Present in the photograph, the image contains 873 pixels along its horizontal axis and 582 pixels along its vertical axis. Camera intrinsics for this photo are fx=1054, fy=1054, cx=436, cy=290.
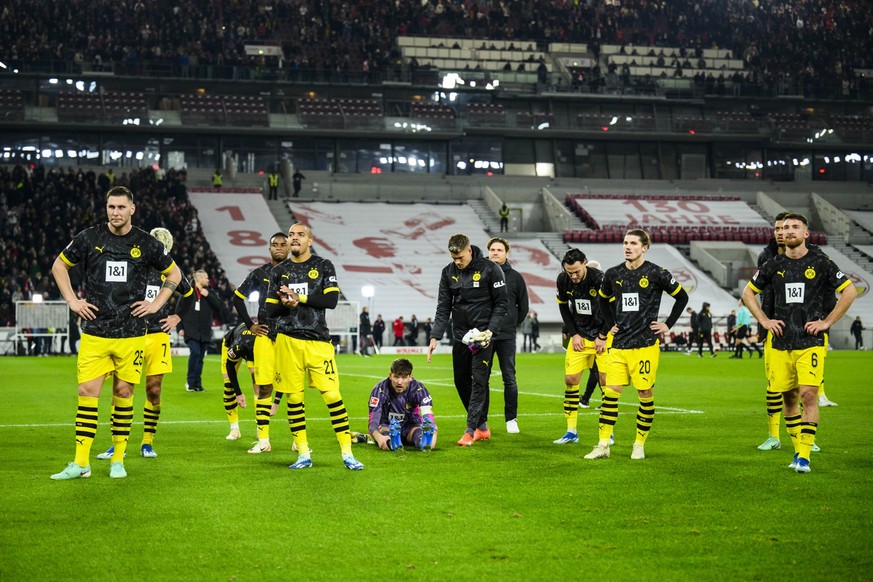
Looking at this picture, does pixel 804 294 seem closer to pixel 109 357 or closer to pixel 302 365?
pixel 302 365

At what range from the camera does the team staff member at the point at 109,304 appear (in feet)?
30.8

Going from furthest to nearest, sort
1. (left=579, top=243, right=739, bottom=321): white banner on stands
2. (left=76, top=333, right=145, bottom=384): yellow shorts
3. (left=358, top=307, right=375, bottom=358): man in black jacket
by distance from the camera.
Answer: (left=579, top=243, right=739, bottom=321): white banner on stands < (left=358, top=307, right=375, bottom=358): man in black jacket < (left=76, top=333, right=145, bottom=384): yellow shorts

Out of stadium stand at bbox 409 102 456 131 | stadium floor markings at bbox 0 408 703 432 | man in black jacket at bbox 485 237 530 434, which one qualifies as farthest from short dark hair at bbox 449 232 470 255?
stadium stand at bbox 409 102 456 131

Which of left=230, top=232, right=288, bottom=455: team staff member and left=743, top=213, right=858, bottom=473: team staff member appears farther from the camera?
left=230, top=232, right=288, bottom=455: team staff member

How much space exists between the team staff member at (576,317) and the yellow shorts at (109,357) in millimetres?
5139

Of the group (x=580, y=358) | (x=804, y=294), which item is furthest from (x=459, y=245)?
(x=804, y=294)

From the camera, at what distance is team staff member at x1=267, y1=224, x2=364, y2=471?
9.92m

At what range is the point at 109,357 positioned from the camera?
952 centimetres

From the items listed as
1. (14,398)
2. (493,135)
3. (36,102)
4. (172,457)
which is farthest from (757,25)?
(172,457)

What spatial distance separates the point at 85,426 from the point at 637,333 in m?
5.42

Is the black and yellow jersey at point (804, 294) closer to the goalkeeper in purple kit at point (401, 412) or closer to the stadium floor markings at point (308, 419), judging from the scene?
the goalkeeper in purple kit at point (401, 412)

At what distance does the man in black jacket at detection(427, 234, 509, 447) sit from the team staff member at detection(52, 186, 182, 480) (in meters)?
3.73

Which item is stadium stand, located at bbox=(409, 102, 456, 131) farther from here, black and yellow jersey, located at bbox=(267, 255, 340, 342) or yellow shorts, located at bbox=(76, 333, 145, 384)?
yellow shorts, located at bbox=(76, 333, 145, 384)

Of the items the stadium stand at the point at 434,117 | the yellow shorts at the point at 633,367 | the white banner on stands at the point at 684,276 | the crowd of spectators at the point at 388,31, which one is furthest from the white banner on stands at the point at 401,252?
the yellow shorts at the point at 633,367
